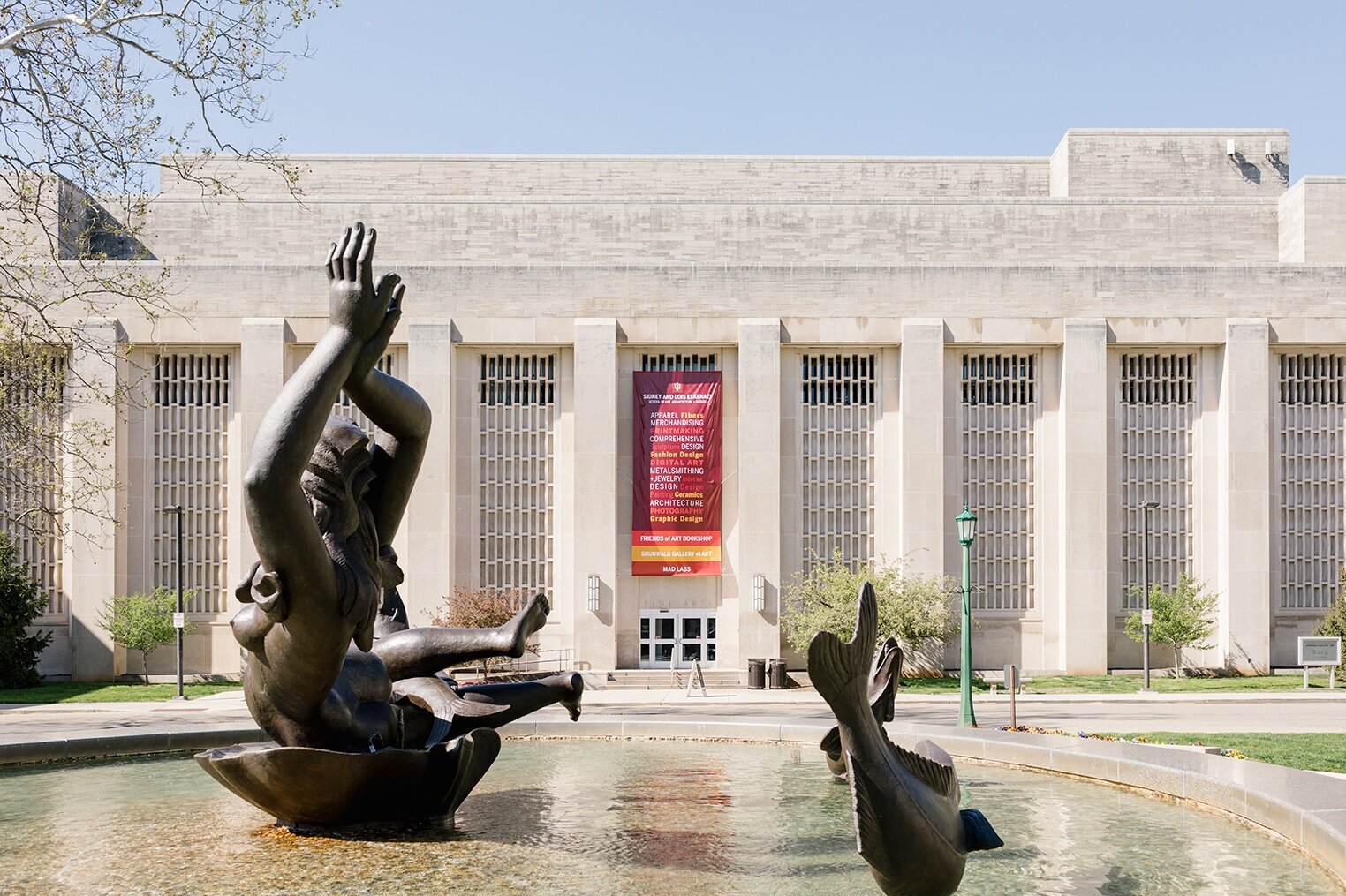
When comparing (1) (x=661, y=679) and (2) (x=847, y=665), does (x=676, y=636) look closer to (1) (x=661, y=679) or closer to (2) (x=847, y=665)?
(1) (x=661, y=679)

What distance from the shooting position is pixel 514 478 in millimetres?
37625

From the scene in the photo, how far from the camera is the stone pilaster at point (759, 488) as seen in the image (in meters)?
36.4

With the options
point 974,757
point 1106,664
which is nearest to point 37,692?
point 974,757

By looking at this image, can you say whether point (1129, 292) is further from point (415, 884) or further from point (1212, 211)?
point (415, 884)

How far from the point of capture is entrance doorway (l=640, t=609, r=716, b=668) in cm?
3716

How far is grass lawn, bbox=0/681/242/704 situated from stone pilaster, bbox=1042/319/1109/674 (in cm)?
2489

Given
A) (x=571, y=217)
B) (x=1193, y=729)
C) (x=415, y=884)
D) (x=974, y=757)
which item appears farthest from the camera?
(x=571, y=217)

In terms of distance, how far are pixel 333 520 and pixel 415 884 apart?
2288mm

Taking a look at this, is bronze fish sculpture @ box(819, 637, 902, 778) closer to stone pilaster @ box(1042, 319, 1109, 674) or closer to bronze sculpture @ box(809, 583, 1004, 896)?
bronze sculpture @ box(809, 583, 1004, 896)

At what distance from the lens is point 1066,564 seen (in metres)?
36.7

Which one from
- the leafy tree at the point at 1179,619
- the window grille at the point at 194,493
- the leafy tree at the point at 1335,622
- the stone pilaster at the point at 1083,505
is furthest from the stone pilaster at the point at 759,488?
the leafy tree at the point at 1335,622

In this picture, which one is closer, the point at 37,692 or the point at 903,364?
the point at 37,692

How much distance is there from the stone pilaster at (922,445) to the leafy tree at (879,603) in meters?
0.94

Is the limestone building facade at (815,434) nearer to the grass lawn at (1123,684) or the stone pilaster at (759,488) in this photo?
the stone pilaster at (759,488)
